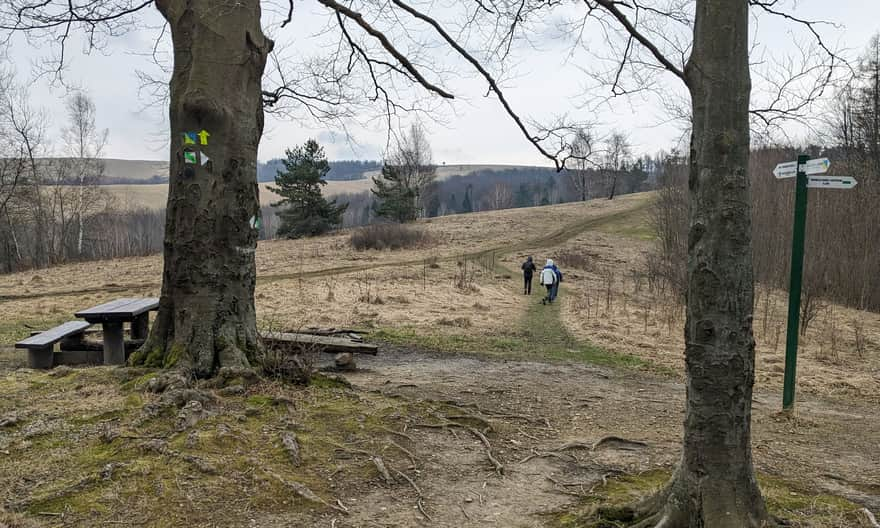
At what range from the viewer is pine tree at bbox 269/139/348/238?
136 ft

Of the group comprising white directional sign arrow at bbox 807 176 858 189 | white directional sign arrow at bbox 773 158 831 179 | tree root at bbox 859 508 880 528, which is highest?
white directional sign arrow at bbox 773 158 831 179

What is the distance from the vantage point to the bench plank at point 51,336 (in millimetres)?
6684

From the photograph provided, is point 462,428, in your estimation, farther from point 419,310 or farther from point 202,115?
point 419,310

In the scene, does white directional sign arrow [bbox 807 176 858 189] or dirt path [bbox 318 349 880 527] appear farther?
white directional sign arrow [bbox 807 176 858 189]

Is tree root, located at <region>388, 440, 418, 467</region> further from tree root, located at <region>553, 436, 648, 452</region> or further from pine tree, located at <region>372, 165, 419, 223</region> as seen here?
pine tree, located at <region>372, 165, 419, 223</region>

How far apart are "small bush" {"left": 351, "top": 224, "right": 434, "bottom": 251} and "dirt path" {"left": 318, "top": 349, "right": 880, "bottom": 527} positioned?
24316 millimetres

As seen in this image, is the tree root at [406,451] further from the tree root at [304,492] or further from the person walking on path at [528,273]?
the person walking on path at [528,273]

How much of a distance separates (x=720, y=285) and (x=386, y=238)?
31169 millimetres

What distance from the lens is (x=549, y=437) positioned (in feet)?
17.6

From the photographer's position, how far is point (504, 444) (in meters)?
5.04

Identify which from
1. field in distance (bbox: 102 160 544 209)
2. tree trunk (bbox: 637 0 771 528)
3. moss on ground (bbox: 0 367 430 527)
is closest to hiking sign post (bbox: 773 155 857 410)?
tree trunk (bbox: 637 0 771 528)

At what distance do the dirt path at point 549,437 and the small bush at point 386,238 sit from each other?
24316 mm

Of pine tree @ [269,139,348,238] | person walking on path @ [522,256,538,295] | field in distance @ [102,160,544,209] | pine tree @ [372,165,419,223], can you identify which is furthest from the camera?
field in distance @ [102,160,544,209]

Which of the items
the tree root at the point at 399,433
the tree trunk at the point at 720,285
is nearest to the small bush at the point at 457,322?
the tree root at the point at 399,433
